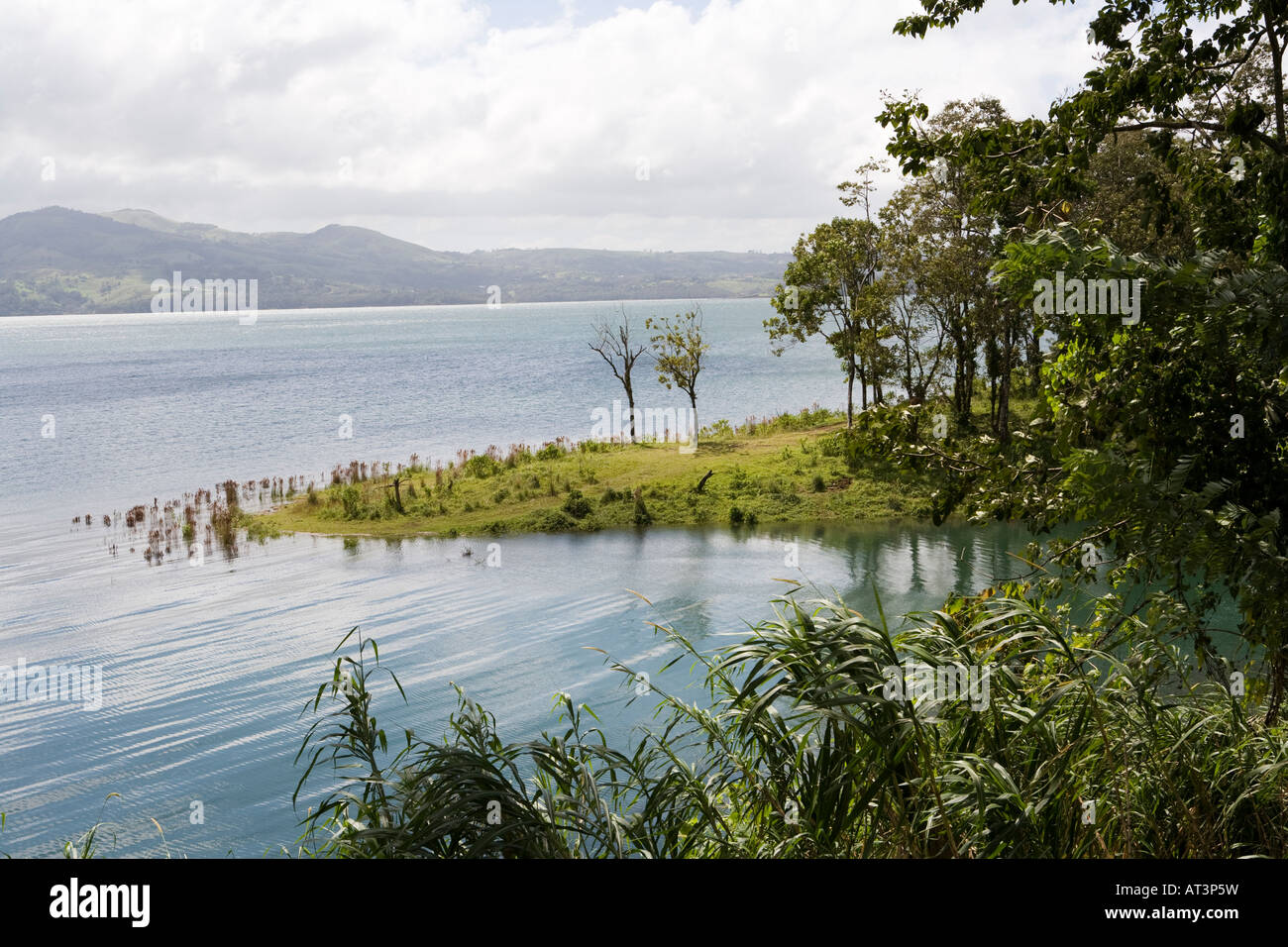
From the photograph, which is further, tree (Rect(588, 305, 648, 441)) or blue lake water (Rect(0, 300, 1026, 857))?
tree (Rect(588, 305, 648, 441))

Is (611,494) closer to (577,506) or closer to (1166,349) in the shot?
(577,506)

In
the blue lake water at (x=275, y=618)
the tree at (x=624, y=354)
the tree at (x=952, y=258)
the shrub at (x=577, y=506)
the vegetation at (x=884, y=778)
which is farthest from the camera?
the tree at (x=624, y=354)

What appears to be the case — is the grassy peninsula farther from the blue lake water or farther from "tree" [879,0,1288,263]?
"tree" [879,0,1288,263]

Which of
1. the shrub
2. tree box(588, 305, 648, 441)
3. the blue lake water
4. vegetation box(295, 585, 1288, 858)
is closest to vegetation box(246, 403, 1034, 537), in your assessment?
the shrub

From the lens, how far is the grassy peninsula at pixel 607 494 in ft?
76.6

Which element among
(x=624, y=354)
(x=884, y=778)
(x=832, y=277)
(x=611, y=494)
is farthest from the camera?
(x=624, y=354)

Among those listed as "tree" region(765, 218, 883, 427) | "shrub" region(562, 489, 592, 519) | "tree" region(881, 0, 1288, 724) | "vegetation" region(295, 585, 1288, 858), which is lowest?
"shrub" region(562, 489, 592, 519)

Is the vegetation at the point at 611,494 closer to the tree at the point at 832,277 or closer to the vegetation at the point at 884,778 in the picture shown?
the tree at the point at 832,277

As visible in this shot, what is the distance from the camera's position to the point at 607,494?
81.0 ft

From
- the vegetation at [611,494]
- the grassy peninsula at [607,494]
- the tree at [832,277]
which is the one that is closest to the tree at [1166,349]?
the vegetation at [611,494]

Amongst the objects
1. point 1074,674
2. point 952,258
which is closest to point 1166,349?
point 1074,674

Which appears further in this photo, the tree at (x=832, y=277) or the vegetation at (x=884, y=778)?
the tree at (x=832, y=277)

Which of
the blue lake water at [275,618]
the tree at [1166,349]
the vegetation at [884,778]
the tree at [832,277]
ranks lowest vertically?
the blue lake water at [275,618]

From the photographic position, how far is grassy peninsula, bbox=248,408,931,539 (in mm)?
23359
